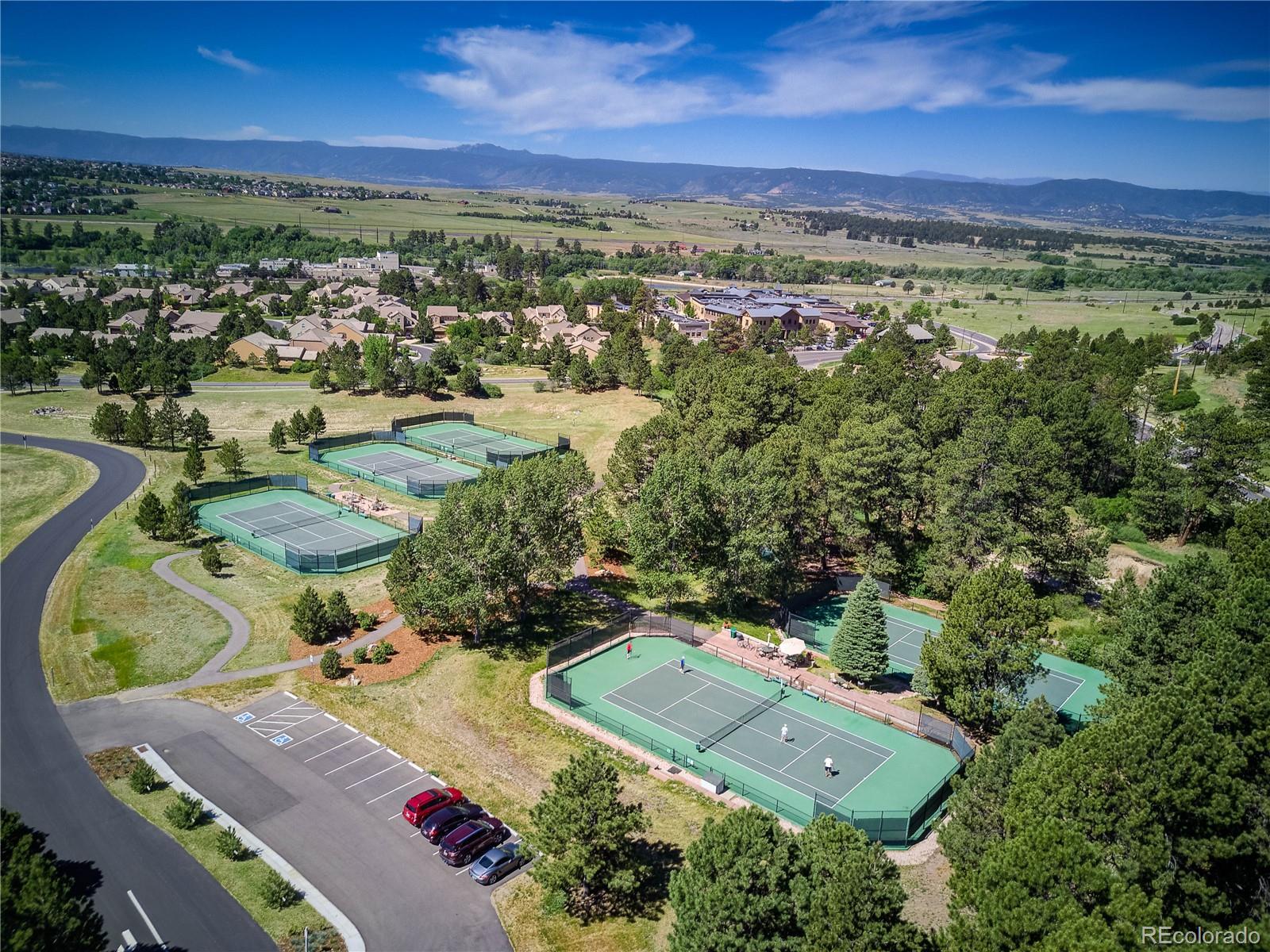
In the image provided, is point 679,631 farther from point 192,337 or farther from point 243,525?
point 192,337

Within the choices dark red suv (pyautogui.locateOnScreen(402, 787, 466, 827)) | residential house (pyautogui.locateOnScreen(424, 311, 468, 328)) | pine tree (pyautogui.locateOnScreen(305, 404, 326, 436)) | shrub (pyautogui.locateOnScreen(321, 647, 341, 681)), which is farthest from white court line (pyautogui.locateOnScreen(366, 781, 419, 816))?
residential house (pyautogui.locateOnScreen(424, 311, 468, 328))

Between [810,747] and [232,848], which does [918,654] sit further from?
[232,848]

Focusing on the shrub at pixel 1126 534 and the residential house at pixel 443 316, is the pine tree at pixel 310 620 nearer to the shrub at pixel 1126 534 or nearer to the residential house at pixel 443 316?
the shrub at pixel 1126 534

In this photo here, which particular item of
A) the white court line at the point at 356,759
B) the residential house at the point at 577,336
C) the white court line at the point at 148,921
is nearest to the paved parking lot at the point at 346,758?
the white court line at the point at 356,759

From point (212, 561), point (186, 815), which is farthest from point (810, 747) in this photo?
point (212, 561)

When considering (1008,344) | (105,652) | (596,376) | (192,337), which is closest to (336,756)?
(105,652)

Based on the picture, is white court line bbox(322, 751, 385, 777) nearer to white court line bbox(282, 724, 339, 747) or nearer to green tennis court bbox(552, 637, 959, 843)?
white court line bbox(282, 724, 339, 747)
